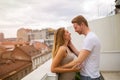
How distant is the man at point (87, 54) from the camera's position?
150cm

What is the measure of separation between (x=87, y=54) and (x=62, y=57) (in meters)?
0.19

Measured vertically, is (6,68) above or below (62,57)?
below

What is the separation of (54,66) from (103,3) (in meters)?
5.96

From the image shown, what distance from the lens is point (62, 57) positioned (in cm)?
153

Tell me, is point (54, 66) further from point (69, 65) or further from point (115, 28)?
point (115, 28)

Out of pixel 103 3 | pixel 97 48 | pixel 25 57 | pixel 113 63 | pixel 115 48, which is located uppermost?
pixel 103 3

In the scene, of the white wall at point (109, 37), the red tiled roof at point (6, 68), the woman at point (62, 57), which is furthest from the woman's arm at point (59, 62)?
the white wall at point (109, 37)

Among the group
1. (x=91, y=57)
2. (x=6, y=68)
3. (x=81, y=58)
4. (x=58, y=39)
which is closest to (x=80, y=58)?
(x=81, y=58)

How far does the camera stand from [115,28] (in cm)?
573

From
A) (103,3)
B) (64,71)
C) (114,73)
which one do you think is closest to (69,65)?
(64,71)

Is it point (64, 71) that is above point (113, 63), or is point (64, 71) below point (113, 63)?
above

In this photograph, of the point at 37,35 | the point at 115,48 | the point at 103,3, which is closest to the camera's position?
the point at 115,48

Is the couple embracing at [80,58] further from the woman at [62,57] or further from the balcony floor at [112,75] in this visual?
the balcony floor at [112,75]

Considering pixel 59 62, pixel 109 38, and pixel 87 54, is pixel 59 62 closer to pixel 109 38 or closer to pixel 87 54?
pixel 87 54
